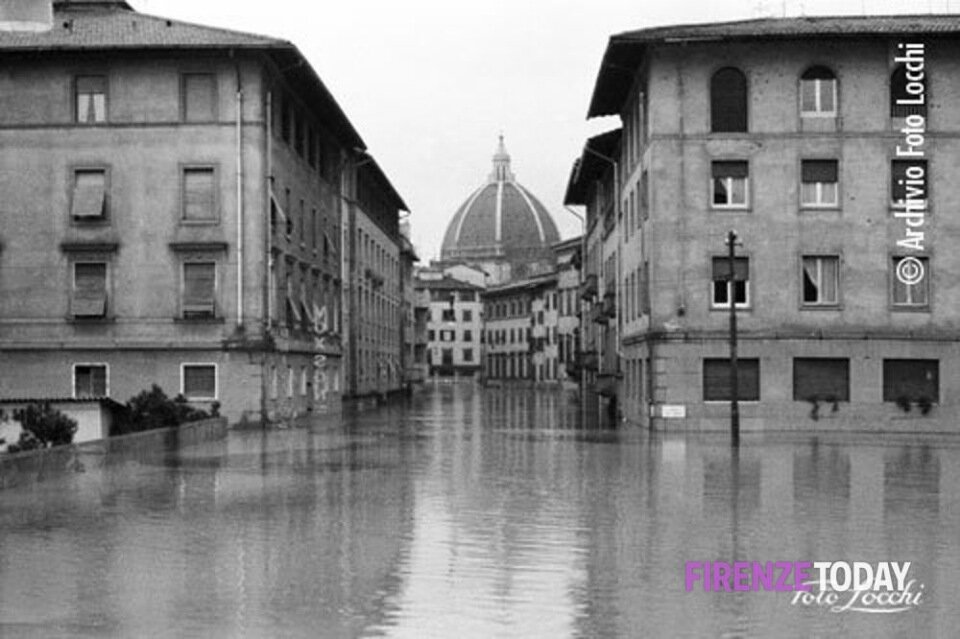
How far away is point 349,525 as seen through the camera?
19.0m

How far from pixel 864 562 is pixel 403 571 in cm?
482

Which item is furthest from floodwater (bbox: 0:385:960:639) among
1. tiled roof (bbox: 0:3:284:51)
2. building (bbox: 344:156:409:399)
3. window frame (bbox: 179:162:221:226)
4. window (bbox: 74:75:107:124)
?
building (bbox: 344:156:409:399)

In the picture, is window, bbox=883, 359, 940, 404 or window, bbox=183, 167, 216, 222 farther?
window, bbox=183, 167, 216, 222

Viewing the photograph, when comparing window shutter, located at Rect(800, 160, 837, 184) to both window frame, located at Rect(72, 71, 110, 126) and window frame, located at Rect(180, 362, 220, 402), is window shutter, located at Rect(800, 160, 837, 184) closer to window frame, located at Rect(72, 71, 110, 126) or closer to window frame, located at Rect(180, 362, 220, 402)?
window frame, located at Rect(180, 362, 220, 402)

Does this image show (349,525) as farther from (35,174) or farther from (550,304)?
(550,304)

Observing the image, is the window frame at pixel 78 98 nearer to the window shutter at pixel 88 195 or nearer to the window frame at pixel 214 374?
the window shutter at pixel 88 195

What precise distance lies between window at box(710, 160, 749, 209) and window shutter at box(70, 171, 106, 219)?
734 inches

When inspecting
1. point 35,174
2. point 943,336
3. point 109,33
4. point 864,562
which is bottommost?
point 864,562

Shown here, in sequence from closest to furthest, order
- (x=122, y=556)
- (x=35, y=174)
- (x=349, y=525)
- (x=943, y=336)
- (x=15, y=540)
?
(x=122, y=556)
(x=15, y=540)
(x=349, y=525)
(x=943, y=336)
(x=35, y=174)

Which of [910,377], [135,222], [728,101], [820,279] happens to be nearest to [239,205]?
[135,222]

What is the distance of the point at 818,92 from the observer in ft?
145

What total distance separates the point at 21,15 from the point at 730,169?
34330mm

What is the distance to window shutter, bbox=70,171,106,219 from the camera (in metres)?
46.1

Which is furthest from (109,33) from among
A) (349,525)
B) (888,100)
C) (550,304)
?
(550,304)
